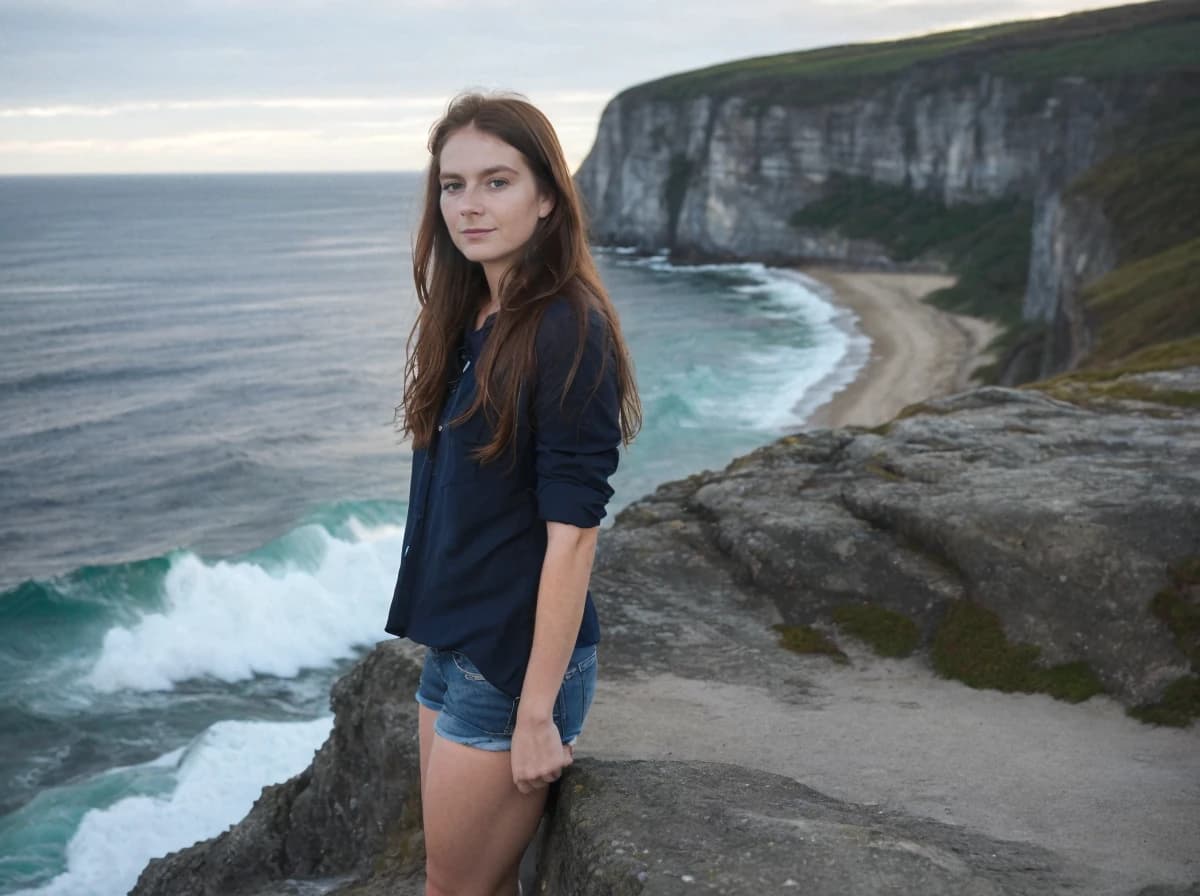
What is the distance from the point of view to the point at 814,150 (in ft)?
333

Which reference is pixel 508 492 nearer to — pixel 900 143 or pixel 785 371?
pixel 785 371

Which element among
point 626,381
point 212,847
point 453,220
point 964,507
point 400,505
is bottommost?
point 400,505

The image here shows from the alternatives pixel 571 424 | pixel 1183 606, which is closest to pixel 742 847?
pixel 571 424

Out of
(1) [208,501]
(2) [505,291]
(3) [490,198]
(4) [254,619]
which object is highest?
(3) [490,198]

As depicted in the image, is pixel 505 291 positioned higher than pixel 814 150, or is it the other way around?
pixel 814 150

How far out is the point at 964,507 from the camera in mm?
10219

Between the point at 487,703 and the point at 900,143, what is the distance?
103 meters

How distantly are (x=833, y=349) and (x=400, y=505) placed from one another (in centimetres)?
3237

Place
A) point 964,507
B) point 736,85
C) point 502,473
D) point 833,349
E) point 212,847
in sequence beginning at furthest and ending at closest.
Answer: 1. point 736,85
2. point 833,349
3. point 964,507
4. point 212,847
5. point 502,473

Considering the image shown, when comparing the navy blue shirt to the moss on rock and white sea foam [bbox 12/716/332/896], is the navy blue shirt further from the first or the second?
white sea foam [bbox 12/716/332/896]

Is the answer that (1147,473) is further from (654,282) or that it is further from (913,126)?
(913,126)

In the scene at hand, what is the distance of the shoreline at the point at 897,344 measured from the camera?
159 ft

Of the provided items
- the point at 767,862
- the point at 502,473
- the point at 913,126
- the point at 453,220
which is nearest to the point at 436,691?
the point at 502,473

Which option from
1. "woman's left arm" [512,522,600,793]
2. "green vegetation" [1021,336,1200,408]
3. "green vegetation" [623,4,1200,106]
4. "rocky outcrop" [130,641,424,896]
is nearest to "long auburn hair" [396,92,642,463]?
"woman's left arm" [512,522,600,793]
